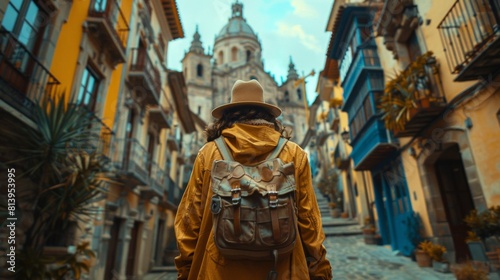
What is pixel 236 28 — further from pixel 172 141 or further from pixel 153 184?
pixel 153 184

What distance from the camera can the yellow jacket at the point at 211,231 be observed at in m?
1.70

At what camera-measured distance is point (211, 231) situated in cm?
178

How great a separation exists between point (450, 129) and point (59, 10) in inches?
390

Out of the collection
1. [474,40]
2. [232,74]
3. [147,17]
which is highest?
[232,74]

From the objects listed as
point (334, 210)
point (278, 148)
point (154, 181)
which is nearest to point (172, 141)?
point (154, 181)

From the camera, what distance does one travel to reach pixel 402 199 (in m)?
10.4

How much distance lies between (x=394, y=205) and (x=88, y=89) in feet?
37.7

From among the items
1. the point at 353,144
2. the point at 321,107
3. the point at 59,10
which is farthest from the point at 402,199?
the point at 321,107

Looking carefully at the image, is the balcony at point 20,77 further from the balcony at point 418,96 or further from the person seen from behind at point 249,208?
the balcony at point 418,96

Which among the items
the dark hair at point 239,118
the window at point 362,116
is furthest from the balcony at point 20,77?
the window at point 362,116

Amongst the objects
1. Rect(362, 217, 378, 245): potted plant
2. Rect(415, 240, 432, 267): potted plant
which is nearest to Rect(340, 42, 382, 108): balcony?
Rect(362, 217, 378, 245): potted plant

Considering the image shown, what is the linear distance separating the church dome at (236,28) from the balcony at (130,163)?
5014 centimetres

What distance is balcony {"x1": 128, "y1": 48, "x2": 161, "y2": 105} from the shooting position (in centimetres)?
1083

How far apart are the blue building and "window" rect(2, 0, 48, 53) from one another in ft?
32.1
